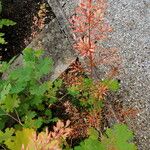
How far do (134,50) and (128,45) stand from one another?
0.25 feet

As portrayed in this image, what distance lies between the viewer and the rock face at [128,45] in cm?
333

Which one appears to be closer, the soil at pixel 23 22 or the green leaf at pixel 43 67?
the green leaf at pixel 43 67

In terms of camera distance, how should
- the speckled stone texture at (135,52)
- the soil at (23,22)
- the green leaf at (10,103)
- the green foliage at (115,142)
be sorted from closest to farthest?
the green foliage at (115,142)
the green leaf at (10,103)
the speckled stone texture at (135,52)
the soil at (23,22)

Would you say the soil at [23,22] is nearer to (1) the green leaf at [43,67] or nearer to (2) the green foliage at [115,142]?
(1) the green leaf at [43,67]

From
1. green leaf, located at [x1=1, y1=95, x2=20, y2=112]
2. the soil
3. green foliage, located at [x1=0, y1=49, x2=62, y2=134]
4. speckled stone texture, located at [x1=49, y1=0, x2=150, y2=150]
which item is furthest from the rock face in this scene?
green leaf, located at [x1=1, y1=95, x2=20, y2=112]

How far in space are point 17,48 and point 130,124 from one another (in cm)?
148

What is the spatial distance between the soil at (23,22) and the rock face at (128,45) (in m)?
0.11

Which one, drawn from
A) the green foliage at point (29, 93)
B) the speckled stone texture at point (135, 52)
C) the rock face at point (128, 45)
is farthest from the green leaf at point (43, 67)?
the speckled stone texture at point (135, 52)

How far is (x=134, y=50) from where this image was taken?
3.53m

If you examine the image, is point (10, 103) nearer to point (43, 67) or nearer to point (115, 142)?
point (43, 67)

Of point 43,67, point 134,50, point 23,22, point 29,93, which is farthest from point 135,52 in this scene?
point 23,22

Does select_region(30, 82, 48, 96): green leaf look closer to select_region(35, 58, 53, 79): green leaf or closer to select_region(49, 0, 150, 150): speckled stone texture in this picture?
select_region(35, 58, 53, 79): green leaf

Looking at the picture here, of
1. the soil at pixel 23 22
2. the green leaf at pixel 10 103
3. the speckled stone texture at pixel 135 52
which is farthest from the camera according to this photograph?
the soil at pixel 23 22

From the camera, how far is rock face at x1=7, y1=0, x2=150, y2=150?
10.9 feet
